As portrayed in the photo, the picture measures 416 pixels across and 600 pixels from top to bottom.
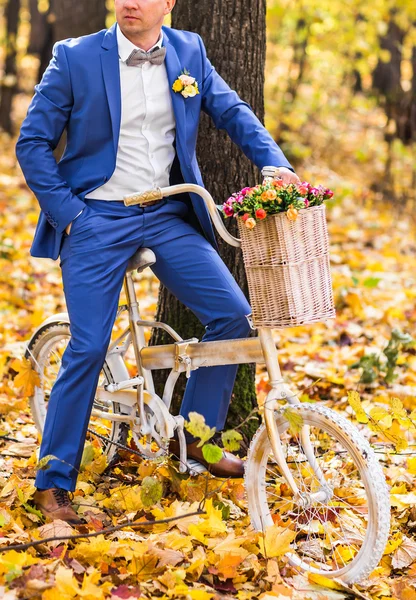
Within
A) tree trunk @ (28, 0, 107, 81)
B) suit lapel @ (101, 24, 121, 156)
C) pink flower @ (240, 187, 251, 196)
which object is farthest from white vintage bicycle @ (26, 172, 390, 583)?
tree trunk @ (28, 0, 107, 81)

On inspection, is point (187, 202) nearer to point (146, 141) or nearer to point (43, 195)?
point (146, 141)

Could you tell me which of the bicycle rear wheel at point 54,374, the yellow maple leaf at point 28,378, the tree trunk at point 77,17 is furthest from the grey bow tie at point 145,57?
the tree trunk at point 77,17

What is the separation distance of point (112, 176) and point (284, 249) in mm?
863

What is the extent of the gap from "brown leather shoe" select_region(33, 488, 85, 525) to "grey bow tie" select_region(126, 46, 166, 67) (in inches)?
A: 68.5

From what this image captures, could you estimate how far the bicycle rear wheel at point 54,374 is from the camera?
3918 mm

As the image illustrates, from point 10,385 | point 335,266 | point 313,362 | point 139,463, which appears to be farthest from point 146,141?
point 335,266

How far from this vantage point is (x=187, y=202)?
360cm

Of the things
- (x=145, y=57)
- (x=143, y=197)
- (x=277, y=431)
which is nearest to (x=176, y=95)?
(x=145, y=57)

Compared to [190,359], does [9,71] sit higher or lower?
higher

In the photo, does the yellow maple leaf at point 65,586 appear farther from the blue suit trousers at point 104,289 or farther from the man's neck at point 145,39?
the man's neck at point 145,39

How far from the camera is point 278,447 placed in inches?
124

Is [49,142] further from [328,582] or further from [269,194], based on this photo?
[328,582]

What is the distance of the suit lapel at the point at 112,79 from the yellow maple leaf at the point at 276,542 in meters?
1.60

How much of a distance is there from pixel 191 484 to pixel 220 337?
2.15 ft
